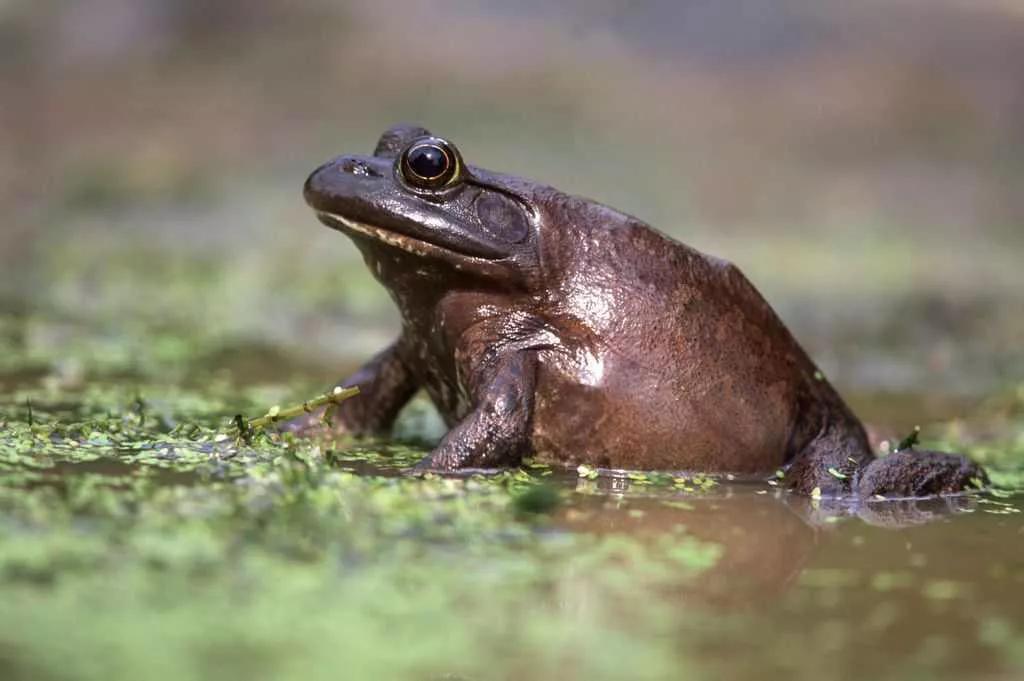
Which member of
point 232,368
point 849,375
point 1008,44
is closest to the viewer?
point 232,368

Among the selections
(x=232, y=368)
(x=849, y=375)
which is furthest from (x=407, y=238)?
(x=849, y=375)

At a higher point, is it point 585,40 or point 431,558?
point 585,40

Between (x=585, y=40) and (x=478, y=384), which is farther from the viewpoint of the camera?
(x=585, y=40)

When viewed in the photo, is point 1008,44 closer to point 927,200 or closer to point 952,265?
point 927,200

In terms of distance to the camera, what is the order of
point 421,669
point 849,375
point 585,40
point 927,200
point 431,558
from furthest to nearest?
1. point 585,40
2. point 927,200
3. point 849,375
4. point 431,558
5. point 421,669

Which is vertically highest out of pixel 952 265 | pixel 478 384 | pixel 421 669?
pixel 952 265

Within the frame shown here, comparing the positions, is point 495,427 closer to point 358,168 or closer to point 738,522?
point 738,522
